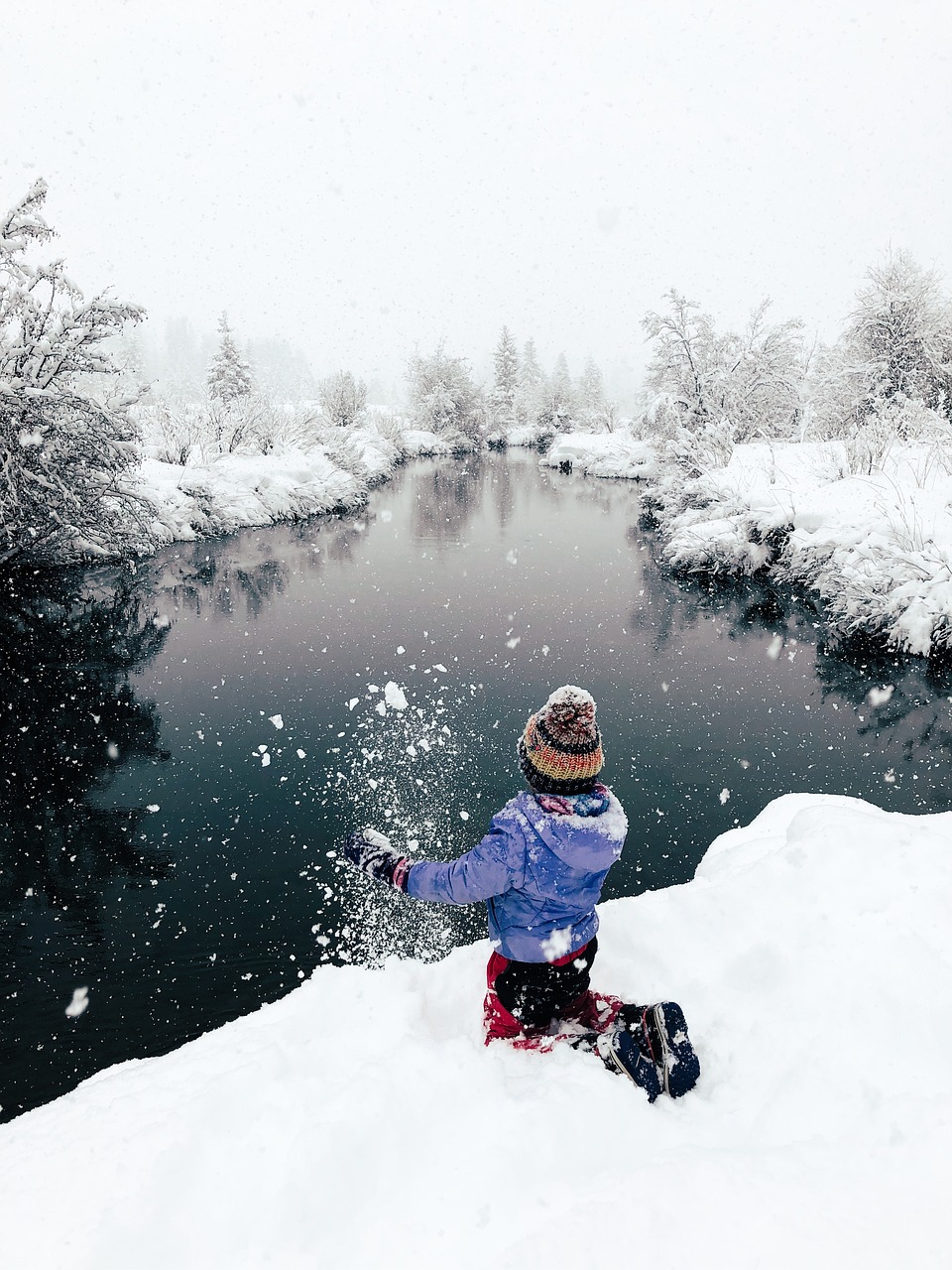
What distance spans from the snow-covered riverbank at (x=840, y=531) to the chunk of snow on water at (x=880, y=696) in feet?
4.72

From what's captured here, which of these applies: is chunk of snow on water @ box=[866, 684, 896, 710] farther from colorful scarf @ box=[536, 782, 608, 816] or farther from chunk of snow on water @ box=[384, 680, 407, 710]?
colorful scarf @ box=[536, 782, 608, 816]

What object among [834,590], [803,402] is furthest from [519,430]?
[834,590]

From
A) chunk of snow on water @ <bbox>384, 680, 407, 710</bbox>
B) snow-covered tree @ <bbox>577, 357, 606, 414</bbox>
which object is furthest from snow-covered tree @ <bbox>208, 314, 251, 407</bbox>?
chunk of snow on water @ <bbox>384, 680, 407, 710</bbox>

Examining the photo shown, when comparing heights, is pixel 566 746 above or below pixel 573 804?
above

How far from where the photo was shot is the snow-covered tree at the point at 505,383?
57031mm

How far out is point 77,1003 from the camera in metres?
4.41

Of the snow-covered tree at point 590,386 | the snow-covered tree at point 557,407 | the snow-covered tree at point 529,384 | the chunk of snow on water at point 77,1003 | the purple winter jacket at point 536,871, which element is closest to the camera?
the purple winter jacket at point 536,871

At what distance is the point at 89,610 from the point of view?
40.0 ft

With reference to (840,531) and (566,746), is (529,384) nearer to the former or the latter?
(840,531)

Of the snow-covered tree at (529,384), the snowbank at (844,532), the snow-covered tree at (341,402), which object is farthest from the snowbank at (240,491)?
the snow-covered tree at (529,384)

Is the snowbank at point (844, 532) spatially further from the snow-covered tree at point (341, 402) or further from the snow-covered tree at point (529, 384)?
the snow-covered tree at point (529, 384)

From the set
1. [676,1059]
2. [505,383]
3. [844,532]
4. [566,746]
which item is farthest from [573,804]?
[505,383]

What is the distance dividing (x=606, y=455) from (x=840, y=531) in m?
24.7

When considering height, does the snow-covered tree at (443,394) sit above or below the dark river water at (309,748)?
above
